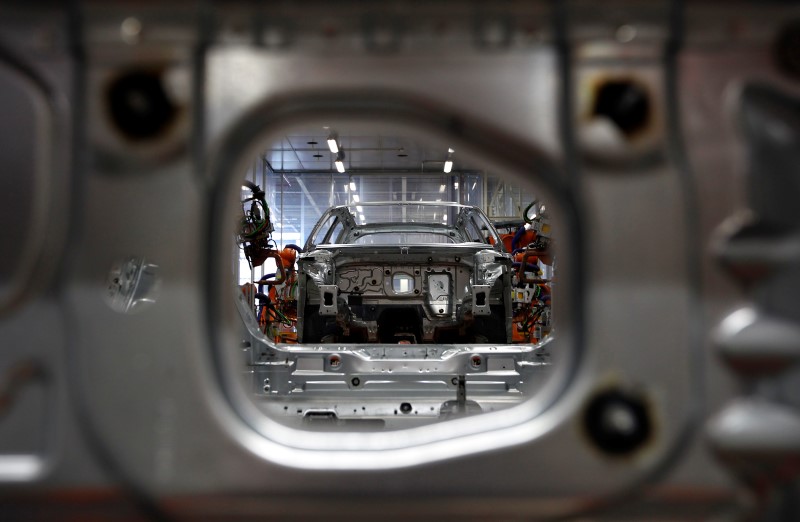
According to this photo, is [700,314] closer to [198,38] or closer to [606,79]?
[606,79]

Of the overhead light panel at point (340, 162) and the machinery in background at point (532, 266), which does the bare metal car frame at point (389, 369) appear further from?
the overhead light panel at point (340, 162)

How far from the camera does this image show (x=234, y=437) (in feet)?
2.65

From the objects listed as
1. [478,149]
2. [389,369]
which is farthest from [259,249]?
[478,149]

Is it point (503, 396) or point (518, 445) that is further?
point (503, 396)

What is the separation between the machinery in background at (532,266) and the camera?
17.8 ft

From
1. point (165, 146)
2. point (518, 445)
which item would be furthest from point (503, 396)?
point (165, 146)

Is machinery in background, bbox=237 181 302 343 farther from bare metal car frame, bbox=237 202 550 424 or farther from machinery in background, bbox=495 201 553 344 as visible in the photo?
machinery in background, bbox=495 201 553 344

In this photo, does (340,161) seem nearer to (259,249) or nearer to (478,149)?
(259,249)

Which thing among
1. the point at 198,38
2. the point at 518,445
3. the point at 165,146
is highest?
the point at 198,38

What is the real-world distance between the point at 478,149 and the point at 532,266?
192 inches

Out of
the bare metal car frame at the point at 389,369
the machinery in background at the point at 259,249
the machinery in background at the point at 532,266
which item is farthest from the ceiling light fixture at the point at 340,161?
the bare metal car frame at the point at 389,369

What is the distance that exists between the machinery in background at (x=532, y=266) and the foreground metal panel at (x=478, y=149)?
418 cm

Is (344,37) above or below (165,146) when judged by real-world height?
above

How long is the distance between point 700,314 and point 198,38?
0.77 meters
